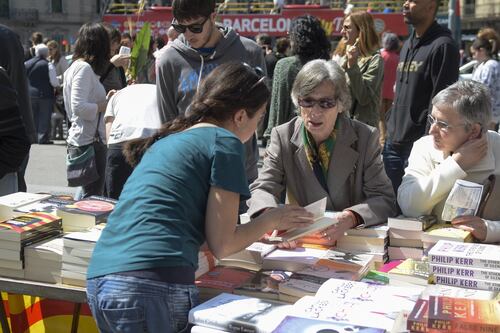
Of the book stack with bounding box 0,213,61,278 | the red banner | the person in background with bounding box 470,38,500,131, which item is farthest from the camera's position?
the red banner

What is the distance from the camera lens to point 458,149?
2775 mm

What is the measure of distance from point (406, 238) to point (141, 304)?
115 centimetres

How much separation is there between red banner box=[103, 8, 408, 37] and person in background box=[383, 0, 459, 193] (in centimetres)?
1982

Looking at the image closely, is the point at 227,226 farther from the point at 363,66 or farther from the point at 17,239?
the point at 363,66

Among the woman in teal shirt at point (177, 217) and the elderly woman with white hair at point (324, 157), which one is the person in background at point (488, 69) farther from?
the woman in teal shirt at point (177, 217)

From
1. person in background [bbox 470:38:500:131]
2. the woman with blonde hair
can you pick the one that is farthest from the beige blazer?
person in background [bbox 470:38:500:131]

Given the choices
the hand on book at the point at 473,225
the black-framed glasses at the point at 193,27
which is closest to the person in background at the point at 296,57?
the black-framed glasses at the point at 193,27

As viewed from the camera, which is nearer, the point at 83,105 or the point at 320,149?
the point at 320,149

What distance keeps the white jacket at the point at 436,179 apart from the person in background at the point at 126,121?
1.56 metres

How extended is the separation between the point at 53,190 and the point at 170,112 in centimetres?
417

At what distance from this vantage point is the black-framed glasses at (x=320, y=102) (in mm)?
2855

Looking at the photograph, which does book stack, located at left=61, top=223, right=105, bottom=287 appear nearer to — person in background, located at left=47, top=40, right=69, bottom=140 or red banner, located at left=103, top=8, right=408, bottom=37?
person in background, located at left=47, top=40, right=69, bottom=140

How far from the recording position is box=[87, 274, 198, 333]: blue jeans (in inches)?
76.4

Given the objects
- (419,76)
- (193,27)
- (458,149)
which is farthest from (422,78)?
(193,27)
